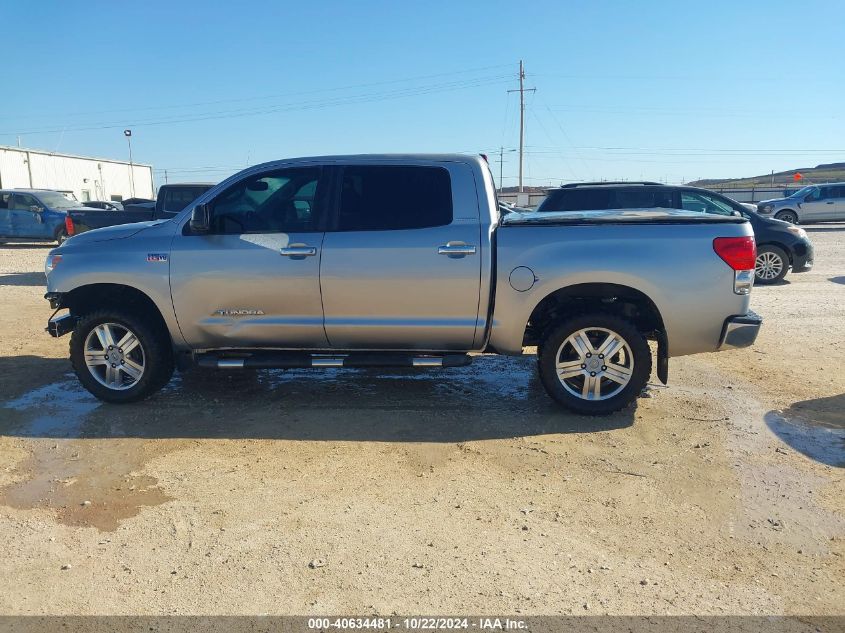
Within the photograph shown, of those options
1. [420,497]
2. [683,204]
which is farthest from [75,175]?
[420,497]

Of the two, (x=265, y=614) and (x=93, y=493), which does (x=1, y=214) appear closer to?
(x=93, y=493)

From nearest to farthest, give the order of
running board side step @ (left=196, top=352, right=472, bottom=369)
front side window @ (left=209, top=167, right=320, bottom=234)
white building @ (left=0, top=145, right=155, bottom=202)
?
running board side step @ (left=196, top=352, right=472, bottom=369)
front side window @ (left=209, top=167, right=320, bottom=234)
white building @ (left=0, top=145, right=155, bottom=202)

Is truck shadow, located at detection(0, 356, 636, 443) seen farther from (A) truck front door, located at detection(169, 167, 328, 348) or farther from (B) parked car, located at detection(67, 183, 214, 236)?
(B) parked car, located at detection(67, 183, 214, 236)

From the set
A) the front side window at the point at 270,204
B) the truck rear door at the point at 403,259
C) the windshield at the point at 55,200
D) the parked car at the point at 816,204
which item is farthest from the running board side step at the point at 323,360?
the parked car at the point at 816,204

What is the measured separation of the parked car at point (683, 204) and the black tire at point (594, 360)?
5950 millimetres

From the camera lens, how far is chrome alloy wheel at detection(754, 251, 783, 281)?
11.6m

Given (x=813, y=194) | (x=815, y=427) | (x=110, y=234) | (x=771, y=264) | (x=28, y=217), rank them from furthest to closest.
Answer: (x=813, y=194)
(x=28, y=217)
(x=771, y=264)
(x=110, y=234)
(x=815, y=427)

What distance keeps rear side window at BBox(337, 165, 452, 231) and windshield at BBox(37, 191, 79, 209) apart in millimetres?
18790

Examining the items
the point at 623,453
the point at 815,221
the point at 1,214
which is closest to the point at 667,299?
the point at 623,453

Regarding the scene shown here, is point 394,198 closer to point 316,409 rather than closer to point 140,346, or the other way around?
point 316,409

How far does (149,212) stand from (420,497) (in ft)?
35.5

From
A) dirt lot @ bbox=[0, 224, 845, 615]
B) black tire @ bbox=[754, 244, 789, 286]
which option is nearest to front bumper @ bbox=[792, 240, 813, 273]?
black tire @ bbox=[754, 244, 789, 286]

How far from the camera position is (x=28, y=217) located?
2002 cm

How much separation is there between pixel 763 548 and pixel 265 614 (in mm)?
2461
